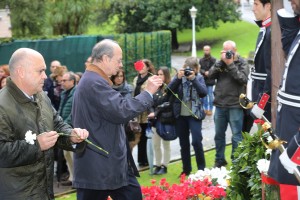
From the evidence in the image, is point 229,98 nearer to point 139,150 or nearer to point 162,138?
point 162,138

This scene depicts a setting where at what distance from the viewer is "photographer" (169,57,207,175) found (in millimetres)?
8875

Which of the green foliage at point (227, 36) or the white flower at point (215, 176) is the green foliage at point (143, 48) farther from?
the green foliage at point (227, 36)

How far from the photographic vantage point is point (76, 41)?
19.5 metres

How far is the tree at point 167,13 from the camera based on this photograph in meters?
45.5

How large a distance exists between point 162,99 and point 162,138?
2.26ft

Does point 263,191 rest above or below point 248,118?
above

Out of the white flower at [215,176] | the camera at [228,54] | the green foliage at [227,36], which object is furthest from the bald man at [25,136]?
the green foliage at [227,36]

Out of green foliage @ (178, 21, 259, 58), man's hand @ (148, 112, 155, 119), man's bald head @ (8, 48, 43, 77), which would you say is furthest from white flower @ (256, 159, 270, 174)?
green foliage @ (178, 21, 259, 58)

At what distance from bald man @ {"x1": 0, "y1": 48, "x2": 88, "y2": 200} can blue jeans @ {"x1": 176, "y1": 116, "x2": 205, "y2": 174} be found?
15.0ft

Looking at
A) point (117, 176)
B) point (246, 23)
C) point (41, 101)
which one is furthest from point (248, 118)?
point (246, 23)

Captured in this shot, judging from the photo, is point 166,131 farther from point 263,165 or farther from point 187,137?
point 263,165

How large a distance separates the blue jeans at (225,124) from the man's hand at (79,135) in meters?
5.08

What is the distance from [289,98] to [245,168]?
1.65 meters

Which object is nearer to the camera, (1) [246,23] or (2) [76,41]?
(2) [76,41]
